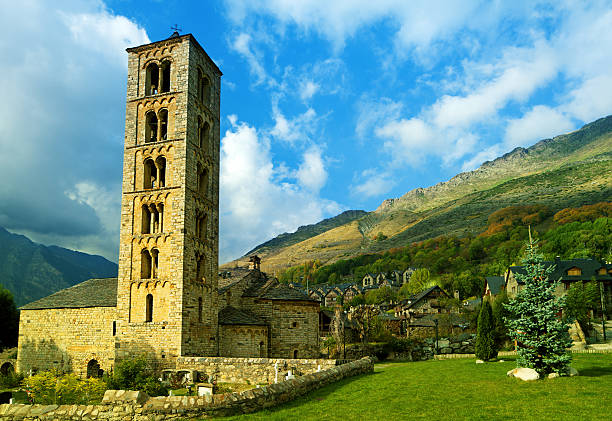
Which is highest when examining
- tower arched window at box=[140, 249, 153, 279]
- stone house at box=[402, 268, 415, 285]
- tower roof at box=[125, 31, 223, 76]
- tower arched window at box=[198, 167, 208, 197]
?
tower roof at box=[125, 31, 223, 76]

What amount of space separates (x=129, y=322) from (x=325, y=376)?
629 inches

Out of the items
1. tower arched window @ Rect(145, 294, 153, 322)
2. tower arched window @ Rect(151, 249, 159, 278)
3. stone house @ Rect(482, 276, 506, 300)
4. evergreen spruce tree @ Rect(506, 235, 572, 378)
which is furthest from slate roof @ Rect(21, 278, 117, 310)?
stone house @ Rect(482, 276, 506, 300)

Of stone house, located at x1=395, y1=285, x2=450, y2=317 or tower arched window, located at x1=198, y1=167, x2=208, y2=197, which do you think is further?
stone house, located at x1=395, y1=285, x2=450, y2=317

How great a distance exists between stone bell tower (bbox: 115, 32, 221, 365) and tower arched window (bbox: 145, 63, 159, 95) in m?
0.07

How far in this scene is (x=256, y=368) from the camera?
23547mm

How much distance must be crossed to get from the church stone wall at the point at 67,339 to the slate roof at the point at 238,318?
7.42 m

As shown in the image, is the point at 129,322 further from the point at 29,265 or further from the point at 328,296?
the point at 29,265

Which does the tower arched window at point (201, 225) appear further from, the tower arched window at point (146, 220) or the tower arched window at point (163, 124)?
the tower arched window at point (163, 124)

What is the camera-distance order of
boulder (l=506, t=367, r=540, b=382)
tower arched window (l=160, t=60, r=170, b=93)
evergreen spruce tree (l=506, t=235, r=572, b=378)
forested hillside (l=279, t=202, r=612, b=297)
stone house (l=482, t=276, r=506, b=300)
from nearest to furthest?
boulder (l=506, t=367, r=540, b=382) < evergreen spruce tree (l=506, t=235, r=572, b=378) < tower arched window (l=160, t=60, r=170, b=93) < stone house (l=482, t=276, r=506, b=300) < forested hillside (l=279, t=202, r=612, b=297)

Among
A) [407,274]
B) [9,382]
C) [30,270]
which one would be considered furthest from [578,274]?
[30,270]

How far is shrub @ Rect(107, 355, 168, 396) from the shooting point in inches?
856

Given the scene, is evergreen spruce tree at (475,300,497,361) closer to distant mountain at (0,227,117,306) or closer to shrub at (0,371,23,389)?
shrub at (0,371,23,389)

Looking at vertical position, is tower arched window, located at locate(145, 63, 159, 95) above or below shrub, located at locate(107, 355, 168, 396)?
above

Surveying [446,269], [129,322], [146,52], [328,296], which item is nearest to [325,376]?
[129,322]
